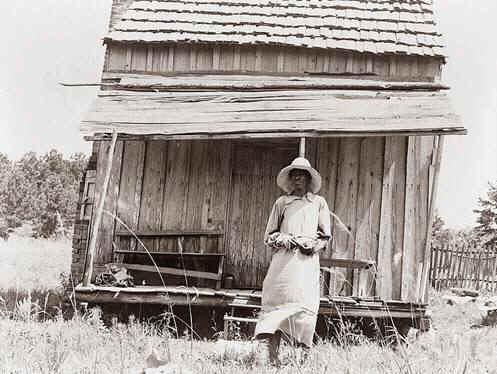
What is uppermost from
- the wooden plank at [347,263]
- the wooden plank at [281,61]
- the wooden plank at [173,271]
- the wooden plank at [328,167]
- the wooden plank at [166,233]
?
the wooden plank at [281,61]

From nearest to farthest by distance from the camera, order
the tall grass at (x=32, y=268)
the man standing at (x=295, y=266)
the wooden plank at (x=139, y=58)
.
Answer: the man standing at (x=295, y=266), the wooden plank at (x=139, y=58), the tall grass at (x=32, y=268)

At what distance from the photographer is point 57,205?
28.2 metres

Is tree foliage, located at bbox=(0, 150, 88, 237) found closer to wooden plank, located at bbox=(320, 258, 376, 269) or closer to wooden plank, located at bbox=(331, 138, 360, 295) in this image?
wooden plank, located at bbox=(331, 138, 360, 295)

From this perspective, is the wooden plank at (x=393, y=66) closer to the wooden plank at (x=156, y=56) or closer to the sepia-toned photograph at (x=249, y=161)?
the sepia-toned photograph at (x=249, y=161)

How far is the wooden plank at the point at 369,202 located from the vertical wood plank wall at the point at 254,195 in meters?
0.02

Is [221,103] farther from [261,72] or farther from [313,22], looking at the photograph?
[313,22]

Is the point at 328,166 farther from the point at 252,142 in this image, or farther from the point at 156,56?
the point at 156,56

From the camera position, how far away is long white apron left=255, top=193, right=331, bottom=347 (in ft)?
18.6

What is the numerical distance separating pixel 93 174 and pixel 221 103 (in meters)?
2.48

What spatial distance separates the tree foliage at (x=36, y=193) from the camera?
→ 27.3 meters

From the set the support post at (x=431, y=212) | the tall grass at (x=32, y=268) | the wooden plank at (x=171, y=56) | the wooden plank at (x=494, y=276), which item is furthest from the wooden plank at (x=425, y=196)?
the wooden plank at (x=494, y=276)

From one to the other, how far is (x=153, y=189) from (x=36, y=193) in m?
20.9


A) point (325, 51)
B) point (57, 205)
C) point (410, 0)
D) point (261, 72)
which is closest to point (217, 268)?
point (261, 72)

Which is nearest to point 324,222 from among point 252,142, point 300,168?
point 300,168
